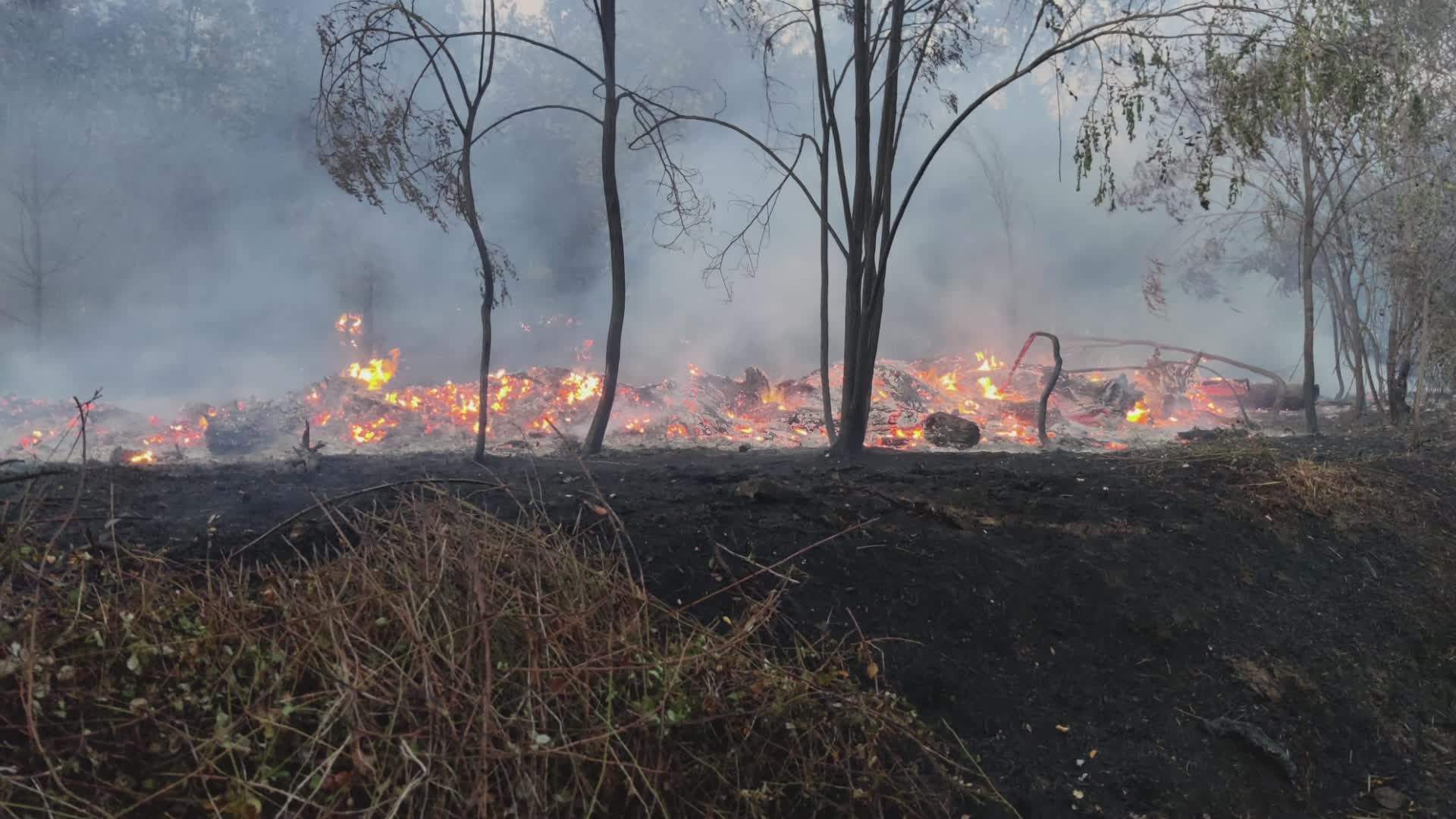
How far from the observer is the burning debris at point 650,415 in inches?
475

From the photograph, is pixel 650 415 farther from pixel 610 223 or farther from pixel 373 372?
pixel 373 372

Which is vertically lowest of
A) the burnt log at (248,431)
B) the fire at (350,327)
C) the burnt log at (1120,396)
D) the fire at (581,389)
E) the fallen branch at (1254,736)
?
the fallen branch at (1254,736)

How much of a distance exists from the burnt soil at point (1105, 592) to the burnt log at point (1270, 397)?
1204cm

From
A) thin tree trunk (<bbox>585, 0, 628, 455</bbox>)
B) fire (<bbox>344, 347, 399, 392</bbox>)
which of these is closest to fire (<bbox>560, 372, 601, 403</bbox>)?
fire (<bbox>344, 347, 399, 392</bbox>)

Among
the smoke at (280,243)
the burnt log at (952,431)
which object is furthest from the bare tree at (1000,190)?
the burnt log at (952,431)

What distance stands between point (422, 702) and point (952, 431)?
9334mm

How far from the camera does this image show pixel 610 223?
8.43m

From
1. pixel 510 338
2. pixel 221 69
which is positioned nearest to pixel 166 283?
pixel 221 69

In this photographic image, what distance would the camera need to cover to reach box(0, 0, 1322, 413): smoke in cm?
1908

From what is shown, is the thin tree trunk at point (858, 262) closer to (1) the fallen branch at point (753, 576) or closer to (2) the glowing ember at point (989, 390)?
(1) the fallen branch at point (753, 576)

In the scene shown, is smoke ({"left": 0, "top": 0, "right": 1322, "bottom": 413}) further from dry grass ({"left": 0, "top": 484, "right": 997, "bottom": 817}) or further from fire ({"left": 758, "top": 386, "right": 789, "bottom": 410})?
dry grass ({"left": 0, "top": 484, "right": 997, "bottom": 817})

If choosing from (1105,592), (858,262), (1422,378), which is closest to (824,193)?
(858,262)

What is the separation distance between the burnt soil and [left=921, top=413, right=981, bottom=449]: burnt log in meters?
4.54

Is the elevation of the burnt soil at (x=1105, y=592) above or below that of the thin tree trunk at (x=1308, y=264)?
below
